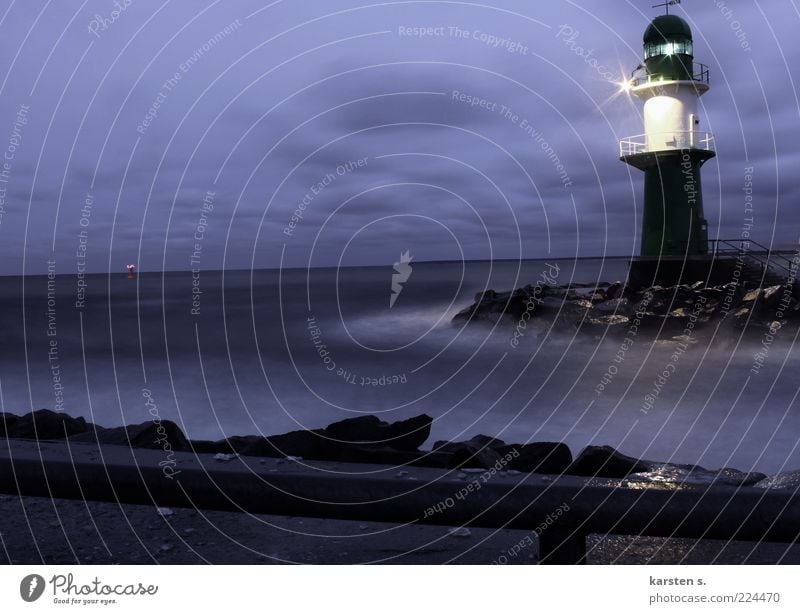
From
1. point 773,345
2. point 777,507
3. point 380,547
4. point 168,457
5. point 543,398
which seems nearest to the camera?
point 777,507

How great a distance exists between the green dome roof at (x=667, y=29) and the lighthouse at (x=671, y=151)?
0.03m

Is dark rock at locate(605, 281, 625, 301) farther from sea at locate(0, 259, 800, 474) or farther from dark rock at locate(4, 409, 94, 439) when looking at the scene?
dark rock at locate(4, 409, 94, 439)

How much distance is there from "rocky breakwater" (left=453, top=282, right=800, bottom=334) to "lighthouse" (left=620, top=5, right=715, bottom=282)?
1026mm

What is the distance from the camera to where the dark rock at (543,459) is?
5652 millimetres

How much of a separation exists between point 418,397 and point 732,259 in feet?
48.0

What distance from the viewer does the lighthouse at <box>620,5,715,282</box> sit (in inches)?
850

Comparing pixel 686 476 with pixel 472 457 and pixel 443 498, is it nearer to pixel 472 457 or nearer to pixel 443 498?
pixel 472 457

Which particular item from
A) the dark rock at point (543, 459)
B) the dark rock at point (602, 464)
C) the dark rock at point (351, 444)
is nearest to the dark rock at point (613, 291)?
the dark rock at point (351, 444)

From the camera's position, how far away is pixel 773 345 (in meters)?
18.8

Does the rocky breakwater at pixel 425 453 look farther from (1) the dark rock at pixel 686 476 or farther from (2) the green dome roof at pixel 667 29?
(2) the green dome roof at pixel 667 29

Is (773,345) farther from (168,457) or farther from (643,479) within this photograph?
(168,457)

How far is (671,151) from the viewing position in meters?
21.4

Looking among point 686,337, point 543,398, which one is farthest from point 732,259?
point 543,398

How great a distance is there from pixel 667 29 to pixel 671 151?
426 cm
